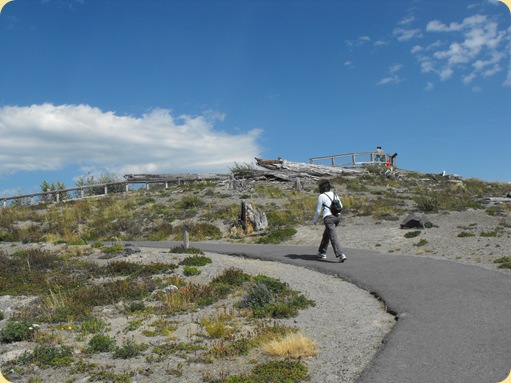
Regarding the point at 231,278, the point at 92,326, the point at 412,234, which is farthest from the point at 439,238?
the point at 92,326

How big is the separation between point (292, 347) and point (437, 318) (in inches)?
111

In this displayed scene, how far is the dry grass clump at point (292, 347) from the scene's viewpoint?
6.25 m

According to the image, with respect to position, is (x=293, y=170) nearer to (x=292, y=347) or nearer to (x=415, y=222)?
(x=415, y=222)

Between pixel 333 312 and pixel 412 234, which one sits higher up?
pixel 412 234

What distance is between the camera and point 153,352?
6.76 m

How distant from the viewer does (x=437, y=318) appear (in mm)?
7359

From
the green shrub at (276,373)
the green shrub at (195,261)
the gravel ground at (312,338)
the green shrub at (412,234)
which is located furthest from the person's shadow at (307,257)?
the green shrub at (276,373)

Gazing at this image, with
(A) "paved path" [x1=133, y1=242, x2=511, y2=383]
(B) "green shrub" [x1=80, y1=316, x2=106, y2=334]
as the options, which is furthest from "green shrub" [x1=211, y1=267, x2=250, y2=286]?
(B) "green shrub" [x1=80, y1=316, x2=106, y2=334]

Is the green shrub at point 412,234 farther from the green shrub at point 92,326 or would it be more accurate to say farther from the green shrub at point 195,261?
the green shrub at point 92,326

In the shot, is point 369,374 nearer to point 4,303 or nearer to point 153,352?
point 153,352

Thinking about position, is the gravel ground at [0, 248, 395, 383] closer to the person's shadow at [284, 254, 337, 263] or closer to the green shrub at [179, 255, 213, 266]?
the person's shadow at [284, 254, 337, 263]

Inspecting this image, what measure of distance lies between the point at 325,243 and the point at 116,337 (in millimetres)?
7885

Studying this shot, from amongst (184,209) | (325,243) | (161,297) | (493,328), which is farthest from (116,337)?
(184,209)

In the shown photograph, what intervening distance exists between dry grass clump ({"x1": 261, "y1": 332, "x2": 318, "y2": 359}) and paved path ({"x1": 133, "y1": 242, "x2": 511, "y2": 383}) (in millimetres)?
1003
